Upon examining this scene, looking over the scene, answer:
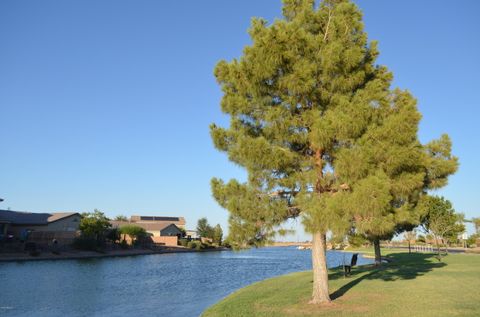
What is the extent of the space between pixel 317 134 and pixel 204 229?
8666cm

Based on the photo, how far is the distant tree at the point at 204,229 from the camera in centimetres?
9356

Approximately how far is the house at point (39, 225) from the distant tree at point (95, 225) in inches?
84.5

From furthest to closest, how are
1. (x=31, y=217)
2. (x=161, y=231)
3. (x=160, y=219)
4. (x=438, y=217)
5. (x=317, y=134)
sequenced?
(x=160, y=219)
(x=161, y=231)
(x=31, y=217)
(x=438, y=217)
(x=317, y=134)

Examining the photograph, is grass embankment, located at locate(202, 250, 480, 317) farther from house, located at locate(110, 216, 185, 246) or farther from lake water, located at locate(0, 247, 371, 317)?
house, located at locate(110, 216, 185, 246)

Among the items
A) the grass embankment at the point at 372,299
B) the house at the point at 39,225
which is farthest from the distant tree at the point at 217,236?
the grass embankment at the point at 372,299

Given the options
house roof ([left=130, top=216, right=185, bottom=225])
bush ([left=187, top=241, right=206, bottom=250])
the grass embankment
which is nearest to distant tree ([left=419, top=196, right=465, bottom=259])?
the grass embankment

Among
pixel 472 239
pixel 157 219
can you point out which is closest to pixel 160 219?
pixel 157 219

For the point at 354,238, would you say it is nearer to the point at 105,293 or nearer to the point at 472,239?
the point at 105,293

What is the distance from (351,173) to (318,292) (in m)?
4.37

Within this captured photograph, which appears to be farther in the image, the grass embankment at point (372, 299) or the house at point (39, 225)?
the house at point (39, 225)

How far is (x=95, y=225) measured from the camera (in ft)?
176

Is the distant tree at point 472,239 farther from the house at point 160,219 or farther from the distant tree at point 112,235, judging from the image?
the house at point 160,219

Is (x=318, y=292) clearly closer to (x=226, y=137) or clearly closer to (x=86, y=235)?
(x=226, y=137)

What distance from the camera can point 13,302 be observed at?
59.7ft
